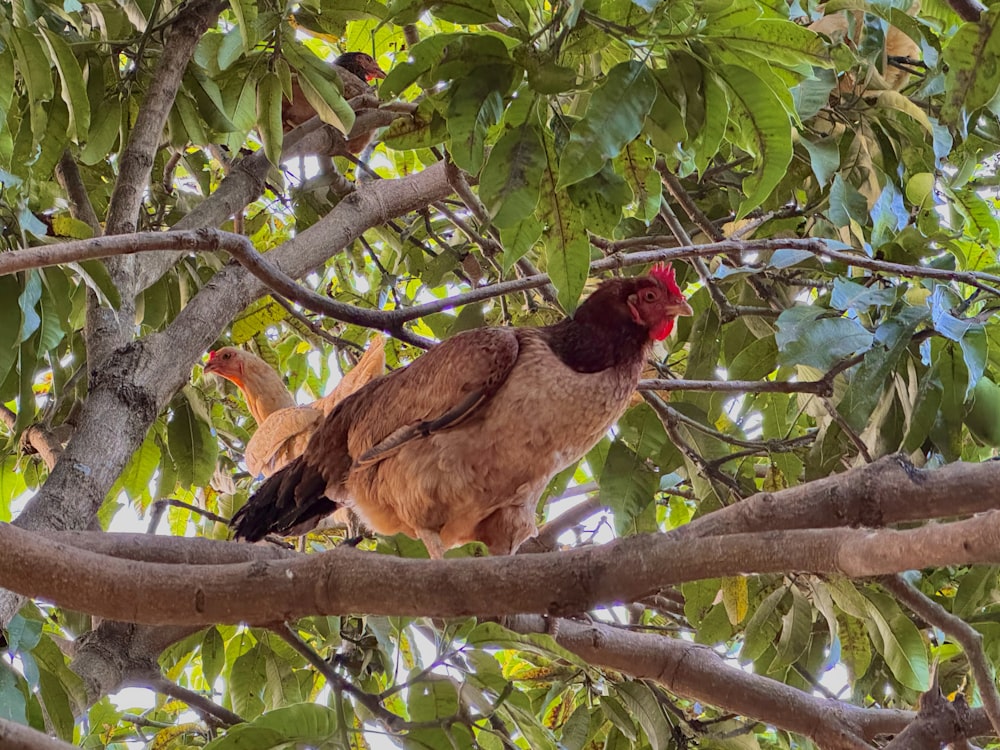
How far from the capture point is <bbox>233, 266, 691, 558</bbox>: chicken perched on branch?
109 inches

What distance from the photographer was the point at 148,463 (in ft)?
10.6

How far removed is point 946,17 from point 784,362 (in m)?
1.04

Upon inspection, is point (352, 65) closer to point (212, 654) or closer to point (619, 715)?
point (212, 654)

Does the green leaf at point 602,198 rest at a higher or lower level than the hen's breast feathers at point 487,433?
higher

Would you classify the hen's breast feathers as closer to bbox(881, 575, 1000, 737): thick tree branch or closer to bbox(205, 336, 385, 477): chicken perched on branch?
bbox(205, 336, 385, 477): chicken perched on branch

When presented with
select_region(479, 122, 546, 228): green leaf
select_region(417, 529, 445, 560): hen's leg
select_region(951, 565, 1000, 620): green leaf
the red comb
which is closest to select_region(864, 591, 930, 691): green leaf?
select_region(951, 565, 1000, 620): green leaf

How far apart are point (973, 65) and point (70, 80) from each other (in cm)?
194

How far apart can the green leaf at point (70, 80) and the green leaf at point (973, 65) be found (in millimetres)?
1882

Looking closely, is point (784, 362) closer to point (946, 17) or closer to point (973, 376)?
point (973, 376)

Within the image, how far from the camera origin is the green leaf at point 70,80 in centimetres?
240

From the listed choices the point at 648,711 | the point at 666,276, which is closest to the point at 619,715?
the point at 648,711

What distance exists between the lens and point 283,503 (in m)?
3.03

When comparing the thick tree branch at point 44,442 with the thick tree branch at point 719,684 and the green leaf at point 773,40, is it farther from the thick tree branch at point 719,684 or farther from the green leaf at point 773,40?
the green leaf at point 773,40

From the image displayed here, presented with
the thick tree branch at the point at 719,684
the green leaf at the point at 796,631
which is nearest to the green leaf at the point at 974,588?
the green leaf at the point at 796,631
